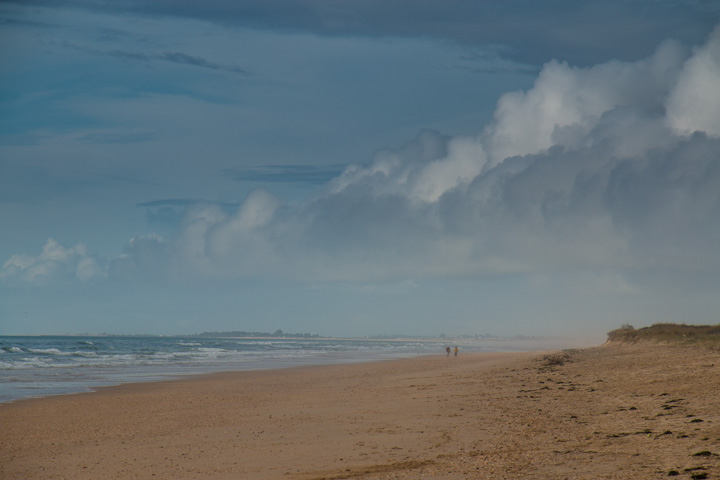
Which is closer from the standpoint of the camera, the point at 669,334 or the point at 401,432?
the point at 401,432

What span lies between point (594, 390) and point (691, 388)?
2973 millimetres

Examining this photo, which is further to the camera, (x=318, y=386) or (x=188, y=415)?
(x=318, y=386)

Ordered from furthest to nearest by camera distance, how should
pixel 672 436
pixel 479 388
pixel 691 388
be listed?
pixel 479 388, pixel 691 388, pixel 672 436

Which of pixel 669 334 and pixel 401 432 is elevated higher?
pixel 669 334

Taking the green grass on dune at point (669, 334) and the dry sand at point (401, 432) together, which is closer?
the dry sand at point (401, 432)

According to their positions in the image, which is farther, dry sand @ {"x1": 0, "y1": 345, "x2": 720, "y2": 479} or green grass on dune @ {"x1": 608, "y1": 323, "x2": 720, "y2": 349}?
green grass on dune @ {"x1": 608, "y1": 323, "x2": 720, "y2": 349}

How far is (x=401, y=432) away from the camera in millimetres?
12906

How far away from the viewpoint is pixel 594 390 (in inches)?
693

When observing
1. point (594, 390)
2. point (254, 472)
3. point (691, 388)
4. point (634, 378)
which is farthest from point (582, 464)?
point (634, 378)

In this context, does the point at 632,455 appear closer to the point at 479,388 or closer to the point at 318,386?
the point at 479,388

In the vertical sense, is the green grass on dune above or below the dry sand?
above

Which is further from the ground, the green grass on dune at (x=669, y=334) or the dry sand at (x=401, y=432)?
the green grass on dune at (x=669, y=334)

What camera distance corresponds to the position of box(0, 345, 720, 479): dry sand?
920 centimetres

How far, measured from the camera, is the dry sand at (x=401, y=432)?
9195 mm
